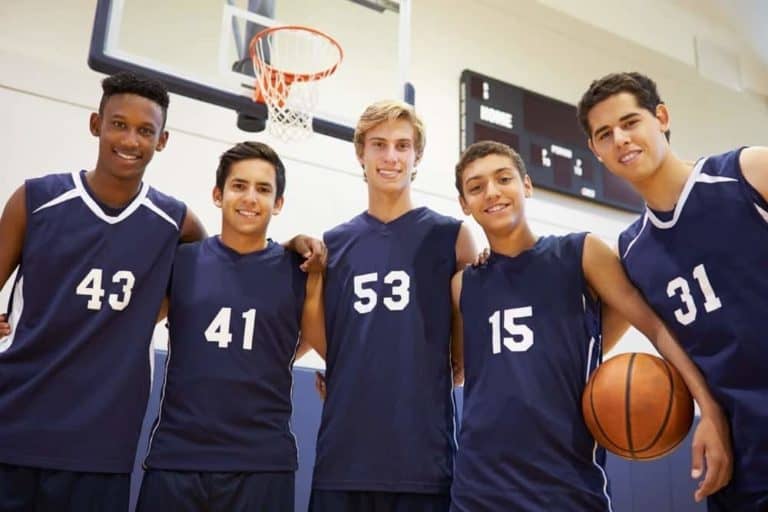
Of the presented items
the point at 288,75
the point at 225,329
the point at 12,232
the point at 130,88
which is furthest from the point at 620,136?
the point at 288,75

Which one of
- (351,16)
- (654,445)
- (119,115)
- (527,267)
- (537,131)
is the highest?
(351,16)

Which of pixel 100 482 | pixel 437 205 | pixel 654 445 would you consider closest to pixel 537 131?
pixel 437 205

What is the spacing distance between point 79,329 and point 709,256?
174cm

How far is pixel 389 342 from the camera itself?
6.90 feet

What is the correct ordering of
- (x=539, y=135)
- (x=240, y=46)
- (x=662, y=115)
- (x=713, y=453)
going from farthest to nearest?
1. (x=539, y=135)
2. (x=240, y=46)
3. (x=662, y=115)
4. (x=713, y=453)

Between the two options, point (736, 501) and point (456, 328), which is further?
point (456, 328)

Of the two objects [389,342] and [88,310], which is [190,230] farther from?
[389,342]

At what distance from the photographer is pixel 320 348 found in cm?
233

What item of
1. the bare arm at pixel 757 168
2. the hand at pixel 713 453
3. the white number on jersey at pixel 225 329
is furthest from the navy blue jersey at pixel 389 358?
the bare arm at pixel 757 168

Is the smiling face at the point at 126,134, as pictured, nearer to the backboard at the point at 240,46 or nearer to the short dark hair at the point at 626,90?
the backboard at the point at 240,46

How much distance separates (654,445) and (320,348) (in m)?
1.06

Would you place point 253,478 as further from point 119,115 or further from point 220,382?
point 119,115

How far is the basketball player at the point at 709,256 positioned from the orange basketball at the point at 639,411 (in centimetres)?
10

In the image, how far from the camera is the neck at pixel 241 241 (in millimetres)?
2332
